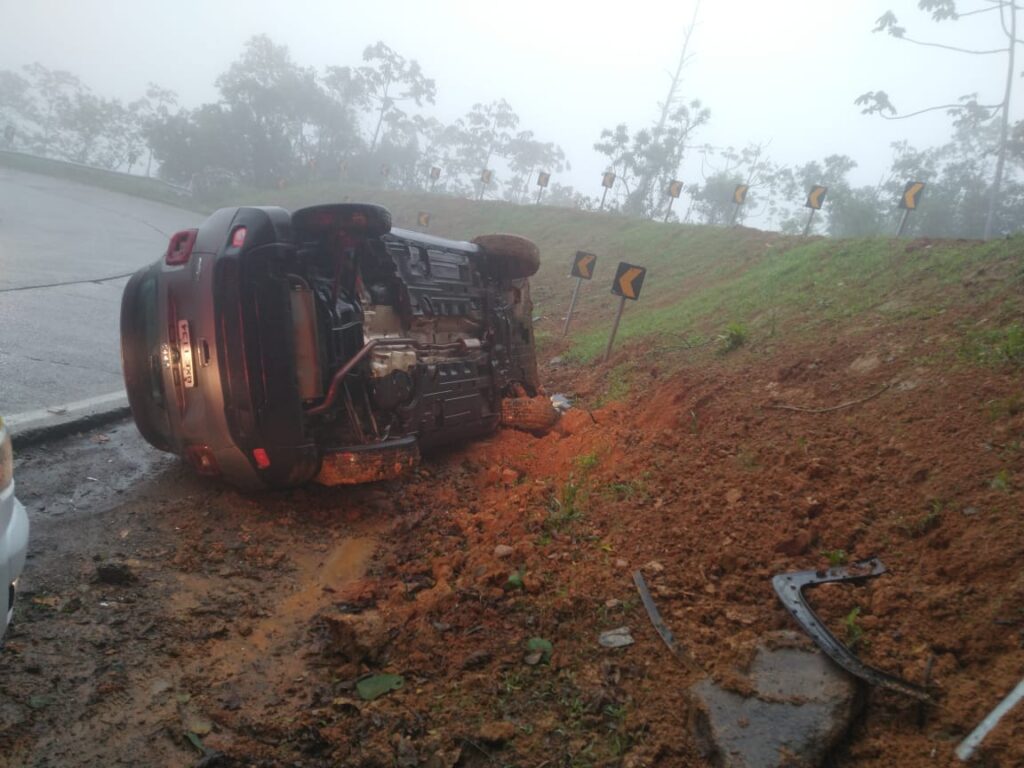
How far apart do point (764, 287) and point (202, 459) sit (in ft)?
28.1

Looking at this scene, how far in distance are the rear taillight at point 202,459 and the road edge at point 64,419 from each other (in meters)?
1.33

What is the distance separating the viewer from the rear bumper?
1.88 metres

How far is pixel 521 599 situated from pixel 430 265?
2.89 meters

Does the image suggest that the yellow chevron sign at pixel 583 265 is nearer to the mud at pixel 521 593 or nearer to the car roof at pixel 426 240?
the car roof at pixel 426 240

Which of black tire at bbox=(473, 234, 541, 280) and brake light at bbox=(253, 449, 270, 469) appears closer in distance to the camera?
brake light at bbox=(253, 449, 270, 469)

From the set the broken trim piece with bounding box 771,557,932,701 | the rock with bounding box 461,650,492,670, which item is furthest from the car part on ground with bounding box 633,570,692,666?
the rock with bounding box 461,650,492,670

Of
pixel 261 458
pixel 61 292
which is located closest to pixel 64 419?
pixel 261 458

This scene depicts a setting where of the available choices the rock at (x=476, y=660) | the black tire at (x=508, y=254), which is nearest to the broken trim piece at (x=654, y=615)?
the rock at (x=476, y=660)

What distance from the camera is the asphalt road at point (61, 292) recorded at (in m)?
5.37

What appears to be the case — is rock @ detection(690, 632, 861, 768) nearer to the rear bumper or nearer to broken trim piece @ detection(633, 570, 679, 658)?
broken trim piece @ detection(633, 570, 679, 658)

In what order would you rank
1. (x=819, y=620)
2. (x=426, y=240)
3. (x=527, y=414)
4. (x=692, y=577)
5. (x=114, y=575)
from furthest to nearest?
(x=527, y=414), (x=426, y=240), (x=692, y=577), (x=114, y=575), (x=819, y=620)

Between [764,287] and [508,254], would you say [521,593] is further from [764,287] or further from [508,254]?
[764,287]

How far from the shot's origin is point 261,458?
354 cm

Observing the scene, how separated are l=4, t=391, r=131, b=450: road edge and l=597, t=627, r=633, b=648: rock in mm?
3875
